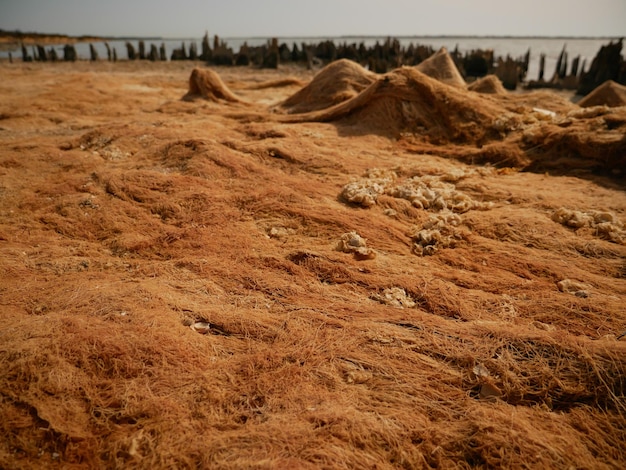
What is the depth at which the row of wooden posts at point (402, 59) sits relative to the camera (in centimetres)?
1783

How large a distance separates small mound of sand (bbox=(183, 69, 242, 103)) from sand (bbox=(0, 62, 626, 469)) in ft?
18.5

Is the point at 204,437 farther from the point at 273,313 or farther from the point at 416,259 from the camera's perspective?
the point at 416,259

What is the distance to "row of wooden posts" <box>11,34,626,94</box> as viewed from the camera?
17828 mm

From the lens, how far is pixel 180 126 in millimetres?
8188

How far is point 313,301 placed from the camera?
3.32m

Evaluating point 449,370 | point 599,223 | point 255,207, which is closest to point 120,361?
point 449,370

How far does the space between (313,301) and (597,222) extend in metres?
3.90

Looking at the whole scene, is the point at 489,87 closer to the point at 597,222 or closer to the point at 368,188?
the point at 597,222

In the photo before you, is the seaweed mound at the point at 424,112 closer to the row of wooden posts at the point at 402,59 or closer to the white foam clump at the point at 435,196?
the white foam clump at the point at 435,196

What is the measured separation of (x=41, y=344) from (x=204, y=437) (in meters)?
1.38

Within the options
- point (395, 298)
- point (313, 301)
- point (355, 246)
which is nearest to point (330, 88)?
point (355, 246)

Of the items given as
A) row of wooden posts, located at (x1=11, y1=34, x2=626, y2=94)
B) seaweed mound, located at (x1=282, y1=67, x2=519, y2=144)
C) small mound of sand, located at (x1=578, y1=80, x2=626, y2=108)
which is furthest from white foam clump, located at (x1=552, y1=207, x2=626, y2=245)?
row of wooden posts, located at (x1=11, y1=34, x2=626, y2=94)

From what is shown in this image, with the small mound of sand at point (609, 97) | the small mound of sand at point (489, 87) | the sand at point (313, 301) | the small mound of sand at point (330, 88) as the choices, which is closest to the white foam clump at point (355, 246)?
the sand at point (313, 301)

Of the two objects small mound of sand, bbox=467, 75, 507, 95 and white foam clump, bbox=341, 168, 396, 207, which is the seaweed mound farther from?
small mound of sand, bbox=467, 75, 507, 95
